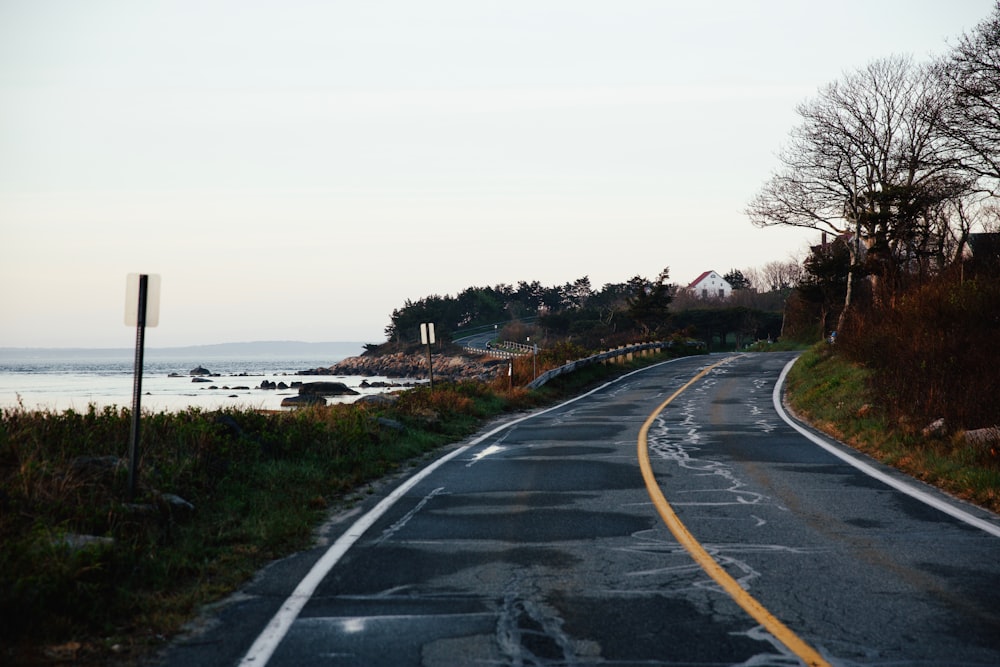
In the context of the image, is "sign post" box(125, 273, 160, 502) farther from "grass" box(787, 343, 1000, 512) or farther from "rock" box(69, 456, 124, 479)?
"grass" box(787, 343, 1000, 512)

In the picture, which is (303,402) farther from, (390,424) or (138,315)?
(138,315)

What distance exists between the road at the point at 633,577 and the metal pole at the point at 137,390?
6.78 ft

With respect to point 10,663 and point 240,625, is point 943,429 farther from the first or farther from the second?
point 10,663

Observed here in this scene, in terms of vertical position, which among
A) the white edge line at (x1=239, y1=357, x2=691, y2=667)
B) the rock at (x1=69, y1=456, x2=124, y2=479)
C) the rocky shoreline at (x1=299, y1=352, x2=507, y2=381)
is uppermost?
the rock at (x1=69, y1=456, x2=124, y2=479)

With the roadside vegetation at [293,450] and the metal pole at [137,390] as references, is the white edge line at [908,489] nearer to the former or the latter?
the roadside vegetation at [293,450]

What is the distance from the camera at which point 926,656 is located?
15.4ft

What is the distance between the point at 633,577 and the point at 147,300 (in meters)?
5.58

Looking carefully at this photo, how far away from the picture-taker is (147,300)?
8469mm

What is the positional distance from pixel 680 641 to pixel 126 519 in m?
5.15

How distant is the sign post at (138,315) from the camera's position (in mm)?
8117

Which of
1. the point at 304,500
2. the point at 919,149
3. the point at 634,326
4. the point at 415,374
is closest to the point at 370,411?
the point at 304,500

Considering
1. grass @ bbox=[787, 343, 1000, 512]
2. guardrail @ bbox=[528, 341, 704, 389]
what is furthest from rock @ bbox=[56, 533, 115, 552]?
guardrail @ bbox=[528, 341, 704, 389]

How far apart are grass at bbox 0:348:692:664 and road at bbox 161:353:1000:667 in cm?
53

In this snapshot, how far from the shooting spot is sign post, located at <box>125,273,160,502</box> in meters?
8.12
